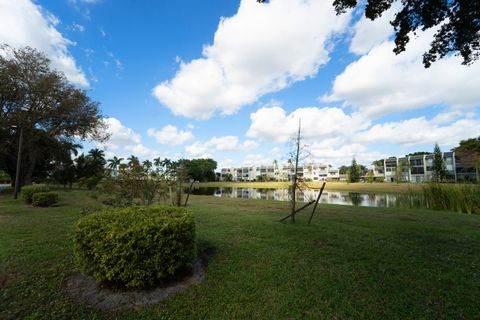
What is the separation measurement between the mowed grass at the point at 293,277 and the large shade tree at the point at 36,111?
1443 cm

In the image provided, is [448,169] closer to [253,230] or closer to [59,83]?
[253,230]

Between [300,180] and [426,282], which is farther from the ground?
[300,180]

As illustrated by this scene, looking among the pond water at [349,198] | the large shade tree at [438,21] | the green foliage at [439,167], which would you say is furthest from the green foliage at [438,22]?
the green foliage at [439,167]

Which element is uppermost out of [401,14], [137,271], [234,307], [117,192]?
[401,14]

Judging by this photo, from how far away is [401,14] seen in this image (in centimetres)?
453

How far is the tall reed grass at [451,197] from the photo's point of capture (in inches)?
438

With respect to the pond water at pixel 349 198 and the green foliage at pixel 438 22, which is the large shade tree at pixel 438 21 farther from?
the pond water at pixel 349 198

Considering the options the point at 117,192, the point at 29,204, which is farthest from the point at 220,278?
the point at 29,204

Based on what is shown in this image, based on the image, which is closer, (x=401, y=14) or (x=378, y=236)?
(x=401, y=14)

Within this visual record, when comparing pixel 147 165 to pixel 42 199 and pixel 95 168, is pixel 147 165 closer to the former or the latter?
pixel 42 199

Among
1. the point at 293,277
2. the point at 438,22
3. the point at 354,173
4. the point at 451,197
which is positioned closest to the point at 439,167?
the point at 354,173

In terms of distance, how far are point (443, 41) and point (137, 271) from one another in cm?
679

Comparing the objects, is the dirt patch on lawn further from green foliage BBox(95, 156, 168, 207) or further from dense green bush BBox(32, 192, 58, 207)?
dense green bush BBox(32, 192, 58, 207)

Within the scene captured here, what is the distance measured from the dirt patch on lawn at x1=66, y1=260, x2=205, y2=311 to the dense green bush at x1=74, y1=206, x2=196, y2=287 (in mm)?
134
